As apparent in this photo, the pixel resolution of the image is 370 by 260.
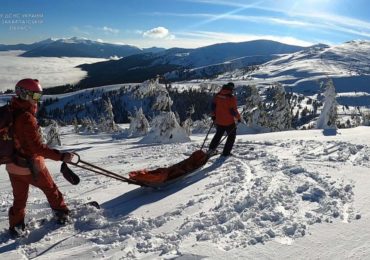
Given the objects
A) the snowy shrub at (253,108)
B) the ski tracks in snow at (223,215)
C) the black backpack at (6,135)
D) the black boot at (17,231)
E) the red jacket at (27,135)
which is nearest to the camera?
the ski tracks in snow at (223,215)

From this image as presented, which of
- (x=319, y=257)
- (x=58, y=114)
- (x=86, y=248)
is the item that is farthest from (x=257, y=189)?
(x=58, y=114)

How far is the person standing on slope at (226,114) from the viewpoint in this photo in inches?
416

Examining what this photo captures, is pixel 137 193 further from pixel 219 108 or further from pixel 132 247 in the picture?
pixel 219 108

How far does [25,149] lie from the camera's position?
5.43 metres

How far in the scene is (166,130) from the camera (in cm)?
2081

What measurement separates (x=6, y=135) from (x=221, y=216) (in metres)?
3.11

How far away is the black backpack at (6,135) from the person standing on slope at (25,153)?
0.18 ft

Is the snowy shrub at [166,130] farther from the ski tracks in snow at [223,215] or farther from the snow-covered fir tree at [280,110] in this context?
the snow-covered fir tree at [280,110]

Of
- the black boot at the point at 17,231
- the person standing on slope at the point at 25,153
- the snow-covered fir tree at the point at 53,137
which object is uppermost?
the person standing on slope at the point at 25,153

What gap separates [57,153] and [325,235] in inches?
143

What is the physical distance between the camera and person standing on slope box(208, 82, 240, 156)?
10578 millimetres

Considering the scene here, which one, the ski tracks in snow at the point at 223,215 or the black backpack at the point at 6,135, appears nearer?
the ski tracks in snow at the point at 223,215

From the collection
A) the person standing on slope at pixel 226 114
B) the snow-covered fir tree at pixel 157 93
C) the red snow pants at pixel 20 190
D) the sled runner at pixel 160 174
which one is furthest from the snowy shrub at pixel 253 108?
the red snow pants at pixel 20 190

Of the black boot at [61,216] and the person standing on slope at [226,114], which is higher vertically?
the person standing on slope at [226,114]
